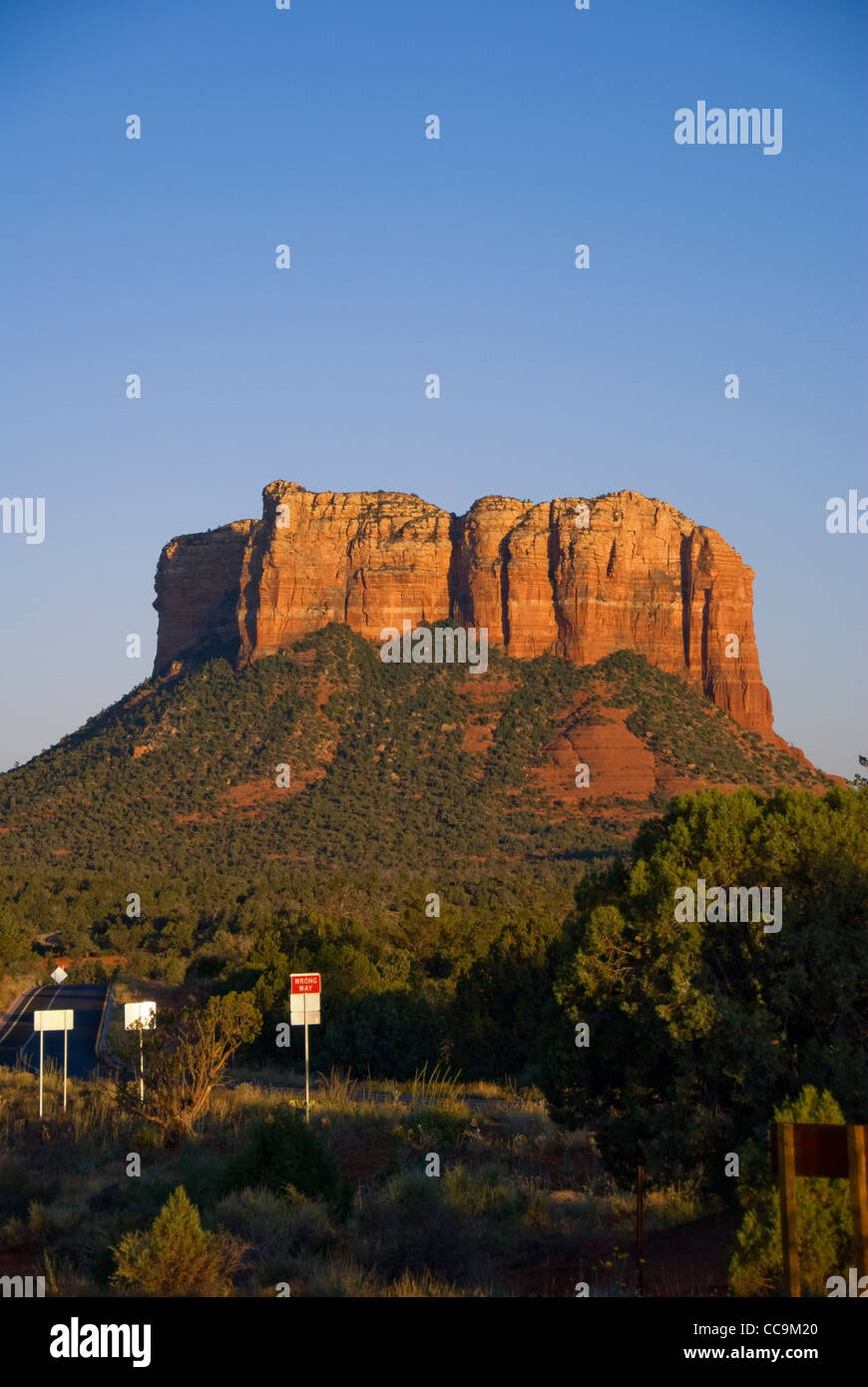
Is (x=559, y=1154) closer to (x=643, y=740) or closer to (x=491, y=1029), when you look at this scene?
(x=491, y=1029)

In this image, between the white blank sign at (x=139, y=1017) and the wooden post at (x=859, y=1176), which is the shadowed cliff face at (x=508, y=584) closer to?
the white blank sign at (x=139, y=1017)

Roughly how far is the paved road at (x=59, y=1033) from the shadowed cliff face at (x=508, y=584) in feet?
220

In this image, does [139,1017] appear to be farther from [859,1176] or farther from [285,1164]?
[859,1176]

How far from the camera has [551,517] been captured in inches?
4688

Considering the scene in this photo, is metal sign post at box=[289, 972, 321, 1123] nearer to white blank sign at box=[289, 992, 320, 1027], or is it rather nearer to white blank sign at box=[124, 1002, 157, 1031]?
white blank sign at box=[289, 992, 320, 1027]

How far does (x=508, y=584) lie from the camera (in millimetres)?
115812

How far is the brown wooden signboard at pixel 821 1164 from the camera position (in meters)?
7.19

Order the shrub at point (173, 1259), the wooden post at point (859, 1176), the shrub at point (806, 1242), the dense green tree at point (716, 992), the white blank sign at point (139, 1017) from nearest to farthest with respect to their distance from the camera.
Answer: the wooden post at point (859, 1176)
the shrub at point (806, 1242)
the shrub at point (173, 1259)
the dense green tree at point (716, 992)
the white blank sign at point (139, 1017)

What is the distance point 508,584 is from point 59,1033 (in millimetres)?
83329

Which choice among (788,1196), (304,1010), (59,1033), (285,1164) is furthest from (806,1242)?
(59,1033)

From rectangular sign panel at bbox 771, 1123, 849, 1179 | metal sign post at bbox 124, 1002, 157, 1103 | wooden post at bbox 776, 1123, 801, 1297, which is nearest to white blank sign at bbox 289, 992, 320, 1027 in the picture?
metal sign post at bbox 124, 1002, 157, 1103

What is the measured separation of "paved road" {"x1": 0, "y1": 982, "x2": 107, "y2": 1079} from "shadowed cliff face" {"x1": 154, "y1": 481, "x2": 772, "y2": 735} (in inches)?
2639

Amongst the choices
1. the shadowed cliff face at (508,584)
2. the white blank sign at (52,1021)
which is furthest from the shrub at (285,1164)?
the shadowed cliff face at (508,584)
